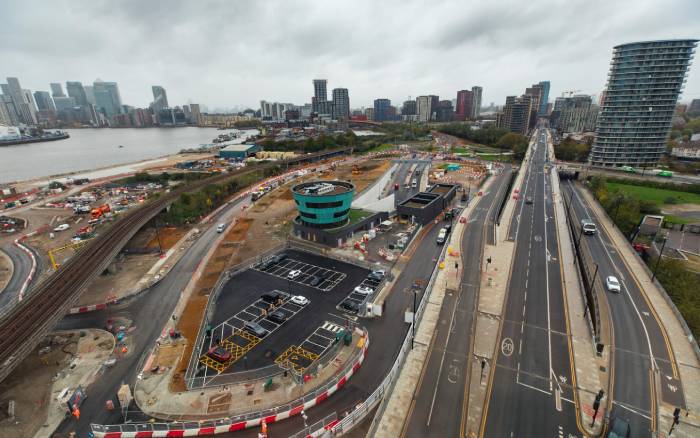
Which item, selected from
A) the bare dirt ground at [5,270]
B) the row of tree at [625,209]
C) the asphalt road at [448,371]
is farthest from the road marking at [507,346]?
the bare dirt ground at [5,270]

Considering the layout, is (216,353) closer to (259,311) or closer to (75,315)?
(259,311)

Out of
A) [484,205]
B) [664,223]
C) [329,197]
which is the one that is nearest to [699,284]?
[664,223]

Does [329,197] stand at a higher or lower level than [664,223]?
higher

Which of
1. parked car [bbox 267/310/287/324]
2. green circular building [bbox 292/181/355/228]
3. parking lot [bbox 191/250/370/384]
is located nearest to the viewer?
parking lot [bbox 191/250/370/384]

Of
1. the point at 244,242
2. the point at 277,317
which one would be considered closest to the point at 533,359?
the point at 277,317

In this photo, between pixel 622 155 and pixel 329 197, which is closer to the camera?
pixel 329 197

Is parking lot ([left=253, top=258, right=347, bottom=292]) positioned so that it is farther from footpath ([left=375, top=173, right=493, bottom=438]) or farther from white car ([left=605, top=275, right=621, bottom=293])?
white car ([left=605, top=275, right=621, bottom=293])

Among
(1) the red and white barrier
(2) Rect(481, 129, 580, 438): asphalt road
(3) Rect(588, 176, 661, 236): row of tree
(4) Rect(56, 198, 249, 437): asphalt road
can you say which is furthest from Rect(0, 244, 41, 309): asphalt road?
(3) Rect(588, 176, 661, 236): row of tree
